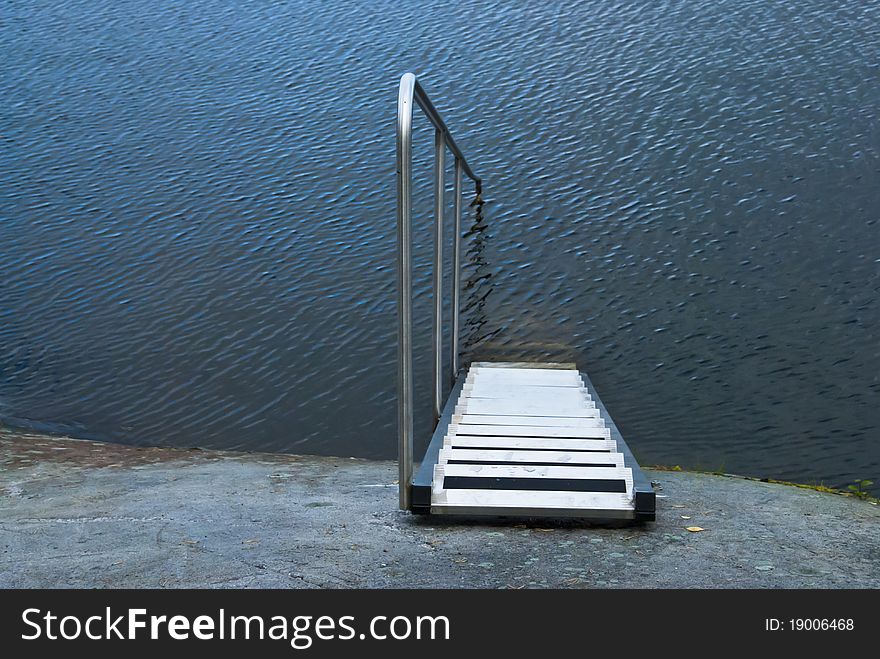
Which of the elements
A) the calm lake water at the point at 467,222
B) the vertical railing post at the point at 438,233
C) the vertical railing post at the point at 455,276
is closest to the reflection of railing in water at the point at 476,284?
the calm lake water at the point at 467,222

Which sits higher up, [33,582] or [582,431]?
[582,431]

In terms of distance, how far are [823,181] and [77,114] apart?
12082 mm

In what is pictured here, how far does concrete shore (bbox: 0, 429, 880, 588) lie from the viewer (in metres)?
3.78

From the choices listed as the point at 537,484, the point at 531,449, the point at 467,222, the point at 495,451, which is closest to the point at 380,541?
the point at 537,484

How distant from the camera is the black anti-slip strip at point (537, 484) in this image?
179 inches

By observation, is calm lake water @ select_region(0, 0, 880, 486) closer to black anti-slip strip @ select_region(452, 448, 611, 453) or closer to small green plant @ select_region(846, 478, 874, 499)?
small green plant @ select_region(846, 478, 874, 499)

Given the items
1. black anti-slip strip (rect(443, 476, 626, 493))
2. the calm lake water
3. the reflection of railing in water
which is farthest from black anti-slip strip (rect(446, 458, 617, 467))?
the reflection of railing in water

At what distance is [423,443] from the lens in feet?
25.9

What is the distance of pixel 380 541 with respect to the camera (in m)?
4.22

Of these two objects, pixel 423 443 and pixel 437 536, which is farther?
pixel 423 443

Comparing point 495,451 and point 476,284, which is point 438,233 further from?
point 476,284

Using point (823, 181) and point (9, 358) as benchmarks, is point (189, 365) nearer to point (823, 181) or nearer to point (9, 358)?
point (9, 358)

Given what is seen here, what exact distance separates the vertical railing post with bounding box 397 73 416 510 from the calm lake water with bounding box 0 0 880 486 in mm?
3506
